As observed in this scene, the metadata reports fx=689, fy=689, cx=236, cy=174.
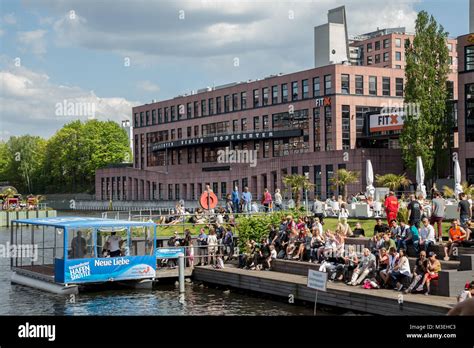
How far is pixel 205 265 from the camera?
30.4 m

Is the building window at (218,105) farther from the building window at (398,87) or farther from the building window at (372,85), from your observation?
the building window at (398,87)

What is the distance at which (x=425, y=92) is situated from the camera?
6003cm

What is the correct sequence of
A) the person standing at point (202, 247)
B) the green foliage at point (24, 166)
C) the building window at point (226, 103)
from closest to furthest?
the person standing at point (202, 247) → the building window at point (226, 103) → the green foliage at point (24, 166)

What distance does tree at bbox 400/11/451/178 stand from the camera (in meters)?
60.0

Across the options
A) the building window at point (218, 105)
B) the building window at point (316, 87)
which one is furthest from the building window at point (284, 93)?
the building window at point (218, 105)

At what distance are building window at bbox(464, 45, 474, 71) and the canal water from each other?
38968 mm

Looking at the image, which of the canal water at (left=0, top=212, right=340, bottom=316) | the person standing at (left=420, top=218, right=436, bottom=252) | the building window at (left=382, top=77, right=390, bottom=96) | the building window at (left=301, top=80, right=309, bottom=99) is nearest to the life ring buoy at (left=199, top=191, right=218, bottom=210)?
the canal water at (left=0, top=212, right=340, bottom=316)

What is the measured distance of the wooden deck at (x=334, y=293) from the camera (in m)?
17.4

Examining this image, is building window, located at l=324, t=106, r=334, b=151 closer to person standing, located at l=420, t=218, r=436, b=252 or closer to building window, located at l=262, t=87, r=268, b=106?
building window, located at l=262, t=87, r=268, b=106

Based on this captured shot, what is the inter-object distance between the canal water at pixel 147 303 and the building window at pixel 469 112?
38279 millimetres

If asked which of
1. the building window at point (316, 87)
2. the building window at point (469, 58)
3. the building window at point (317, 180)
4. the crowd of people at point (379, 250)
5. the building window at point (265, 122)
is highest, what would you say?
the building window at point (316, 87)
